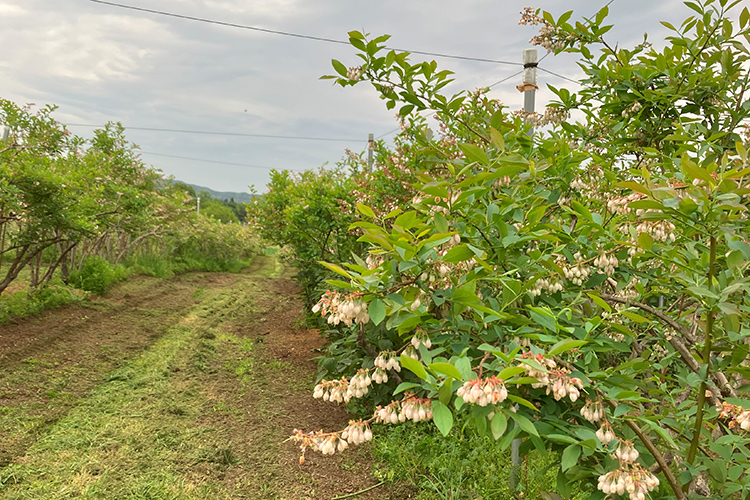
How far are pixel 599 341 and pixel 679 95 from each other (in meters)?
1.41

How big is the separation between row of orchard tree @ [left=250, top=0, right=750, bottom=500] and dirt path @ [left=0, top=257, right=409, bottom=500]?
182cm

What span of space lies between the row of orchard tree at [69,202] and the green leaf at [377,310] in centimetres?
560

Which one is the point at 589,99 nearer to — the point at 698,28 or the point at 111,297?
the point at 698,28

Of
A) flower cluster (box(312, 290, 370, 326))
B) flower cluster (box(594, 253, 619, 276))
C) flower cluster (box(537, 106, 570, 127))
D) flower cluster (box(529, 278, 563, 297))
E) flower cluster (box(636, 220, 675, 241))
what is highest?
flower cluster (box(537, 106, 570, 127))

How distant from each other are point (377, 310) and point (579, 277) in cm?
88

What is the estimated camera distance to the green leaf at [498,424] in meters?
0.97

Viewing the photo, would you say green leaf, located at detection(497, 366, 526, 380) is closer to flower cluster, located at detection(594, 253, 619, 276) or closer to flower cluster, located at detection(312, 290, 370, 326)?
flower cluster, located at detection(312, 290, 370, 326)

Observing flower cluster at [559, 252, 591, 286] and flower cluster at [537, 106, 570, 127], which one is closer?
flower cluster at [559, 252, 591, 286]

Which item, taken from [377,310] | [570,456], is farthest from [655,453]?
[377,310]

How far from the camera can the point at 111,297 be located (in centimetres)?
851

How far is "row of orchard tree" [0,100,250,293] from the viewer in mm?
5777

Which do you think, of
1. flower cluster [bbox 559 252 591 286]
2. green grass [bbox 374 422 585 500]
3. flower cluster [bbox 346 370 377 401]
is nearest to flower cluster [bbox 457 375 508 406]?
flower cluster [bbox 346 370 377 401]

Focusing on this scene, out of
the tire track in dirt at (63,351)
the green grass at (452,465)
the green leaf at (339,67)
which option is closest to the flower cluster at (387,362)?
the green leaf at (339,67)

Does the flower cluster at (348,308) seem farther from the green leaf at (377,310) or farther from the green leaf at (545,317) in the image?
the green leaf at (545,317)
